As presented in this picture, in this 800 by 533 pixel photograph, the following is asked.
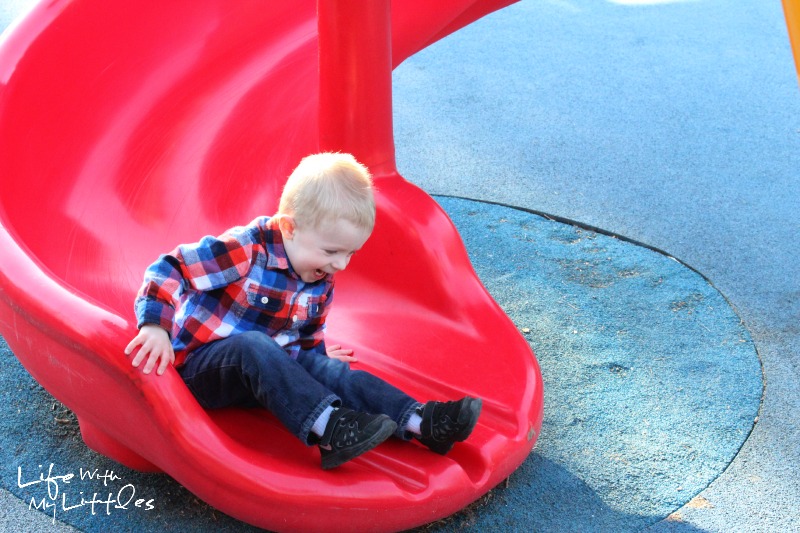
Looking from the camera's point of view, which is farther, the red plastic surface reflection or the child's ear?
the child's ear

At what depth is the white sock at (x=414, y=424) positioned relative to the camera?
4.92 ft

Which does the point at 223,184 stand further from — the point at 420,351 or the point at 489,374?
the point at 489,374

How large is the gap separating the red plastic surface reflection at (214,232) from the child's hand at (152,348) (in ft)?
0.05

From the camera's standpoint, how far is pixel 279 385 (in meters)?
1.43

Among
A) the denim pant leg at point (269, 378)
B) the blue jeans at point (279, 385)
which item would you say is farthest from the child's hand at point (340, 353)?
the denim pant leg at point (269, 378)

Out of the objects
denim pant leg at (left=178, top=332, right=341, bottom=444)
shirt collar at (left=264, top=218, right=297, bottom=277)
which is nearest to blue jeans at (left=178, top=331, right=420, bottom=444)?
denim pant leg at (left=178, top=332, right=341, bottom=444)

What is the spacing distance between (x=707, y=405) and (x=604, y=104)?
186 cm

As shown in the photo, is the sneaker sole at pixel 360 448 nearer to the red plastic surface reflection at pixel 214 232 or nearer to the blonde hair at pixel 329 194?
the red plastic surface reflection at pixel 214 232

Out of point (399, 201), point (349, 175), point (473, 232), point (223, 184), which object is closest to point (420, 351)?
point (399, 201)

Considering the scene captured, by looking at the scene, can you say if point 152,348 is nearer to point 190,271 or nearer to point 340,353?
point 190,271

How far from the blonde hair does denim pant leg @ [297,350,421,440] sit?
0.26 m

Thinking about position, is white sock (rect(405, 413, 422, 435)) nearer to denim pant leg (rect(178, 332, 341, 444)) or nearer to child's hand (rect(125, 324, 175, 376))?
denim pant leg (rect(178, 332, 341, 444))

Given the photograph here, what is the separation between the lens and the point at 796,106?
3510 millimetres

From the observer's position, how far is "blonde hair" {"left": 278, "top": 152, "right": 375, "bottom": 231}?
1409 millimetres
